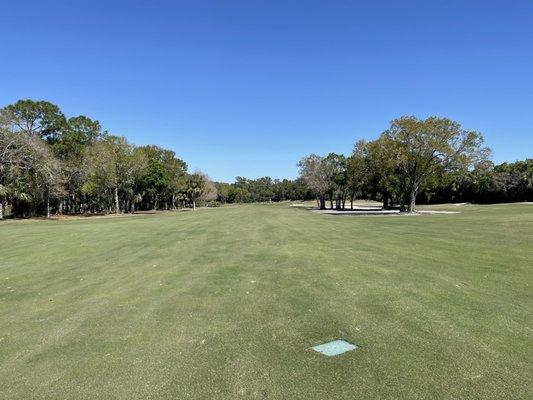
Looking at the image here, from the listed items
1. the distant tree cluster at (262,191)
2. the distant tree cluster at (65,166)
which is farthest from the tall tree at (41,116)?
the distant tree cluster at (262,191)

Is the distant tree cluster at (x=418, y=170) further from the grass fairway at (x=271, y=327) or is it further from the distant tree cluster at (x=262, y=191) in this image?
the distant tree cluster at (x=262, y=191)

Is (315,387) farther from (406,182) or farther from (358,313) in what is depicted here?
(406,182)

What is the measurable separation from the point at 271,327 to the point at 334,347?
115cm

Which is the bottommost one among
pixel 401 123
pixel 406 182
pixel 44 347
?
pixel 44 347

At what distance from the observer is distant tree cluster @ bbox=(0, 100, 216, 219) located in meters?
45.1

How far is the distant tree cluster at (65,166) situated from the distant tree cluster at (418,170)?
2993cm

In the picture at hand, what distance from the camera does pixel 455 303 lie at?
706 cm

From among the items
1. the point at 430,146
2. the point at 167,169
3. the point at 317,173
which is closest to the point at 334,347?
the point at 430,146

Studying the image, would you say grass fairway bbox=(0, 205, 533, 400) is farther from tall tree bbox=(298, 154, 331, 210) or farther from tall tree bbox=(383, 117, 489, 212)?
tall tree bbox=(298, 154, 331, 210)

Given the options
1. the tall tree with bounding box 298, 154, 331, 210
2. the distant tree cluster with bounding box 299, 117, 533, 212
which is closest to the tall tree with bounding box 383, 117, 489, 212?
the distant tree cluster with bounding box 299, 117, 533, 212

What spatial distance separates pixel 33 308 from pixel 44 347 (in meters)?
2.50

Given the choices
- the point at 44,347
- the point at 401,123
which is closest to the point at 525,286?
the point at 44,347

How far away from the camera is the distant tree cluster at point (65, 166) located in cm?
4512

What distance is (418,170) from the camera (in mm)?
48406
